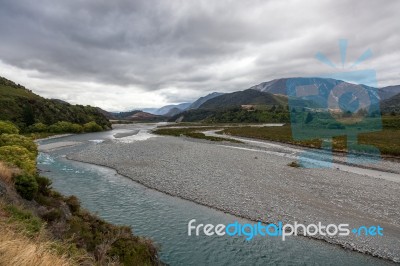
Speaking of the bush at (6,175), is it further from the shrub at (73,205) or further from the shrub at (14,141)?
the shrub at (14,141)

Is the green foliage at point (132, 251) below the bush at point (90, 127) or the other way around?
below

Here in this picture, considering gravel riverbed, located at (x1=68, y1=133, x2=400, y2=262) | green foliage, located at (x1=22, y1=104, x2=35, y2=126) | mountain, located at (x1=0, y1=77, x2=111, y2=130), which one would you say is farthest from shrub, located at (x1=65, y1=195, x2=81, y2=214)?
green foliage, located at (x1=22, y1=104, x2=35, y2=126)

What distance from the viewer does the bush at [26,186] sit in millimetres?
14547

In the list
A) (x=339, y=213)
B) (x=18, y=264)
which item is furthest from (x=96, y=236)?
(x=339, y=213)

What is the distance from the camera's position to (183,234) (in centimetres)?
1844

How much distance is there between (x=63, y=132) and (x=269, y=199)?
98.2 metres

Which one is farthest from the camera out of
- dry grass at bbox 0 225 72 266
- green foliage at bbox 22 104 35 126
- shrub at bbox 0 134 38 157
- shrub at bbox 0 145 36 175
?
green foliage at bbox 22 104 35 126

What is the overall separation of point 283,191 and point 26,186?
2214 cm

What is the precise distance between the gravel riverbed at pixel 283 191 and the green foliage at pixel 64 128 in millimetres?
64579

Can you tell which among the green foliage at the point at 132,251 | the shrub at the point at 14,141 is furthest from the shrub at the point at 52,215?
the shrub at the point at 14,141

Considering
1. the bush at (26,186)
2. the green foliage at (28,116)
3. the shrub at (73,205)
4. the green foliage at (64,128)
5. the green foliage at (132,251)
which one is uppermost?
the green foliage at (28,116)

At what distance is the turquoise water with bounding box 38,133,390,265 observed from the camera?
1583 centimetres

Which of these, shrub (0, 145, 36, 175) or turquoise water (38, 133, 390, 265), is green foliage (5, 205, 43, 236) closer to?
turquoise water (38, 133, 390, 265)

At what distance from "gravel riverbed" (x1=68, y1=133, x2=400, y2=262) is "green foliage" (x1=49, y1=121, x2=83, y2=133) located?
64579 millimetres
